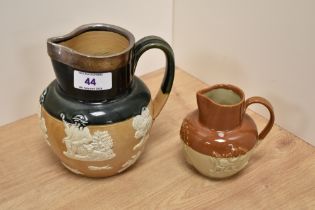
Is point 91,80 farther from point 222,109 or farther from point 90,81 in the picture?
point 222,109

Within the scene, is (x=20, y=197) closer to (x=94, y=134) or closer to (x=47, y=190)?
(x=47, y=190)

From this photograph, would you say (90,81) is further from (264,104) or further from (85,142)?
(264,104)

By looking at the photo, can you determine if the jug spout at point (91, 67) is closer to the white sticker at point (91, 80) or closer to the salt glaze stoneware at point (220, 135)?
the white sticker at point (91, 80)

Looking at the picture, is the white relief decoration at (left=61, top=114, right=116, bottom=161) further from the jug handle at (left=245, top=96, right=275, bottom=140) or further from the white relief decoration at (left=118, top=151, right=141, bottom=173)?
the jug handle at (left=245, top=96, right=275, bottom=140)

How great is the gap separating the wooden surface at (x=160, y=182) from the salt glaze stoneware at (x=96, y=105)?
40 mm

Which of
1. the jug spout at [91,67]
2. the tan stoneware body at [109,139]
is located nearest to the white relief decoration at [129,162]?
the tan stoneware body at [109,139]

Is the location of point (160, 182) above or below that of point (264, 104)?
below

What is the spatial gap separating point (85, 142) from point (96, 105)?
5 centimetres

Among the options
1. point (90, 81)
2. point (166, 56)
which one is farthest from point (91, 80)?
point (166, 56)

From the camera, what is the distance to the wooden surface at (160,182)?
1.97 feet

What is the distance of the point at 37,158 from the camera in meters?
0.68

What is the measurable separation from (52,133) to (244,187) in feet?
0.98

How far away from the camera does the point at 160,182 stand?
64cm

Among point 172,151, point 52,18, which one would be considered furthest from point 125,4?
point 172,151
